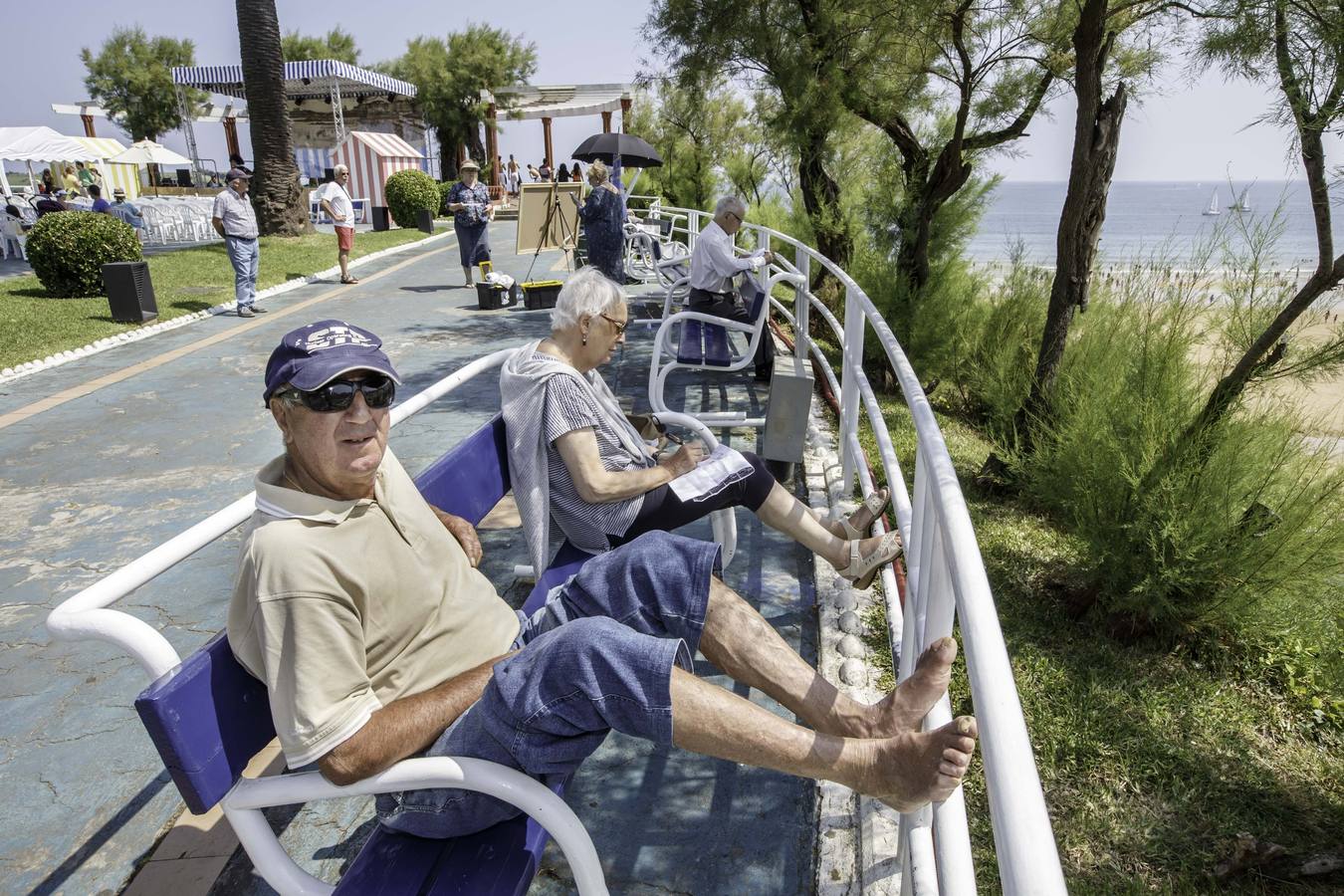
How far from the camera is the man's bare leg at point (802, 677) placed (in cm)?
159

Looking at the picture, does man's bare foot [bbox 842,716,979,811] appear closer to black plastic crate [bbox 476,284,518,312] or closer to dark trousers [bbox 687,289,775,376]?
dark trousers [bbox 687,289,775,376]

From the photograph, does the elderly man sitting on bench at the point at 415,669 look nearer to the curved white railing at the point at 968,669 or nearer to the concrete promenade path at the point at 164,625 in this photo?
the curved white railing at the point at 968,669

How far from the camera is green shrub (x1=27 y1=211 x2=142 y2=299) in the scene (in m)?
9.62

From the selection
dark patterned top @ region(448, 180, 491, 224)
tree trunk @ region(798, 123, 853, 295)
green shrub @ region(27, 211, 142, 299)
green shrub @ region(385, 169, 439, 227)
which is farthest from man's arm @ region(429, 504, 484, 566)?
green shrub @ region(385, 169, 439, 227)

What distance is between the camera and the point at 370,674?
1.58 meters

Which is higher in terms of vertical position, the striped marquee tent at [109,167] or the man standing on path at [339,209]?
the striped marquee tent at [109,167]

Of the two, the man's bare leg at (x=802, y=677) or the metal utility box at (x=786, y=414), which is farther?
the metal utility box at (x=786, y=414)

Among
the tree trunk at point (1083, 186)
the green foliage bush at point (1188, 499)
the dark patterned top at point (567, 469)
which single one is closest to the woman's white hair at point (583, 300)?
the dark patterned top at point (567, 469)

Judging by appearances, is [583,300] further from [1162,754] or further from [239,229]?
[239,229]

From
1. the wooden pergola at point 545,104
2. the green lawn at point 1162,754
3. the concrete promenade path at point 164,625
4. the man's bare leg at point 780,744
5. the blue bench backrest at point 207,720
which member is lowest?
the green lawn at point 1162,754

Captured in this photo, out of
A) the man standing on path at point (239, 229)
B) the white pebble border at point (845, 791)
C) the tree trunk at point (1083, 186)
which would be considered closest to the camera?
the white pebble border at point (845, 791)

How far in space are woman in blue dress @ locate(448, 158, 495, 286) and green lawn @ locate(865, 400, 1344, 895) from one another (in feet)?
27.4

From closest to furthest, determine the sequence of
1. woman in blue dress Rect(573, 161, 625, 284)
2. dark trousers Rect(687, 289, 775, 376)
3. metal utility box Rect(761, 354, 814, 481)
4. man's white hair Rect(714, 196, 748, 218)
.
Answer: metal utility box Rect(761, 354, 814, 481) → dark trousers Rect(687, 289, 775, 376) → man's white hair Rect(714, 196, 748, 218) → woman in blue dress Rect(573, 161, 625, 284)

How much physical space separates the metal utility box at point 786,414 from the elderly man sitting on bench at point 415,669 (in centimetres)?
224
